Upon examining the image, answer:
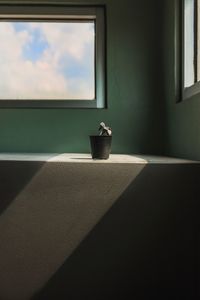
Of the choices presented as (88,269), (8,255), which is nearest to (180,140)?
(88,269)

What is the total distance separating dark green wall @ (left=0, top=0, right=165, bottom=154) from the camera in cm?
185

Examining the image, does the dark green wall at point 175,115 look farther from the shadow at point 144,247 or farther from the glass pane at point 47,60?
the glass pane at point 47,60

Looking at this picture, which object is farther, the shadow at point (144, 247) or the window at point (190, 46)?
the window at point (190, 46)

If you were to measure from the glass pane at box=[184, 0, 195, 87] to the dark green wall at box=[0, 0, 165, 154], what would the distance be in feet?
0.88

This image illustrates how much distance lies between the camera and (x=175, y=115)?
1.67 metres

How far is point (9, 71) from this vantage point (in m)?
1.89

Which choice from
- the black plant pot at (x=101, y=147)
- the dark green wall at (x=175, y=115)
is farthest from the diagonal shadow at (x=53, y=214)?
the dark green wall at (x=175, y=115)

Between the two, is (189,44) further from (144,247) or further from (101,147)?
(144,247)

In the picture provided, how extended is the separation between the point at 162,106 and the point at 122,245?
848mm

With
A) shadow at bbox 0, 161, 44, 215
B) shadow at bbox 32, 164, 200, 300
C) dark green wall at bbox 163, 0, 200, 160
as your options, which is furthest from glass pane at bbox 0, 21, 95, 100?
shadow at bbox 32, 164, 200, 300

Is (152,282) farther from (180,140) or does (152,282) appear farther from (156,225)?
(180,140)

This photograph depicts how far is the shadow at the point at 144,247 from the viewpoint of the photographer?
4.32 feet

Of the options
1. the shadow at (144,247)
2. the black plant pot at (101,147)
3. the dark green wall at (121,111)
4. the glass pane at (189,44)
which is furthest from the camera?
the dark green wall at (121,111)

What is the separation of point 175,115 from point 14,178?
2.72 feet
